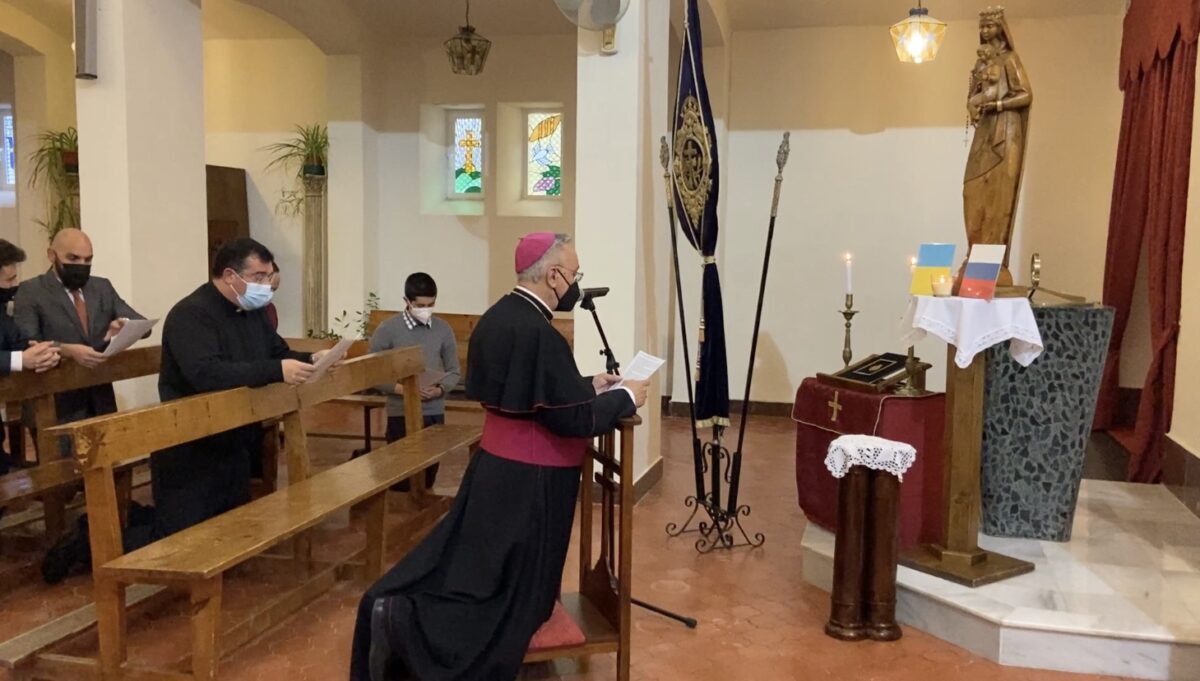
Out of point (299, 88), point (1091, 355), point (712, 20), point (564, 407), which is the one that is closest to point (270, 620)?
point (564, 407)

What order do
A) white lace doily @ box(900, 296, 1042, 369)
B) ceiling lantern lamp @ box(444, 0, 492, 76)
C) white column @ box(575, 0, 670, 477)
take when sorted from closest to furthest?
white lace doily @ box(900, 296, 1042, 369) → white column @ box(575, 0, 670, 477) → ceiling lantern lamp @ box(444, 0, 492, 76)

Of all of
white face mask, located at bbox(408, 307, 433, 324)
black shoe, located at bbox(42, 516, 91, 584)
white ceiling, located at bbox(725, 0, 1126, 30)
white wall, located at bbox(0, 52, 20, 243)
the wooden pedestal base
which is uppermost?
white ceiling, located at bbox(725, 0, 1126, 30)

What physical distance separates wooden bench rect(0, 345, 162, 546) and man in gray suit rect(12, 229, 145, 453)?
158mm

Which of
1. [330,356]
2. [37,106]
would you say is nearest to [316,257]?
[37,106]

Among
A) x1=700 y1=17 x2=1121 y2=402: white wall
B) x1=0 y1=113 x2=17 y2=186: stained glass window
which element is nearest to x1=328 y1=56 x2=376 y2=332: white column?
x1=700 y1=17 x2=1121 y2=402: white wall

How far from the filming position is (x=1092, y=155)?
753 cm

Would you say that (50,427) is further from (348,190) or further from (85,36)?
(348,190)

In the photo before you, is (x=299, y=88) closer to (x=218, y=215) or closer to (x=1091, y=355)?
(x=218, y=215)

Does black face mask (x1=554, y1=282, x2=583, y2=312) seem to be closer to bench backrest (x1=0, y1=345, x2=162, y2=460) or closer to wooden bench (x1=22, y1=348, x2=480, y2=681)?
wooden bench (x1=22, y1=348, x2=480, y2=681)

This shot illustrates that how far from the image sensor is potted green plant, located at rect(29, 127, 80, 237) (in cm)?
850

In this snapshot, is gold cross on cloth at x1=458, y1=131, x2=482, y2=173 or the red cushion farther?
gold cross on cloth at x1=458, y1=131, x2=482, y2=173

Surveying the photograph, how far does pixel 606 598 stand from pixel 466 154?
671cm

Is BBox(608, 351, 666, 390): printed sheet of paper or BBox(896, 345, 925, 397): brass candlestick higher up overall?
BBox(608, 351, 666, 390): printed sheet of paper

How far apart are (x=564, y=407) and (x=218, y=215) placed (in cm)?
711
